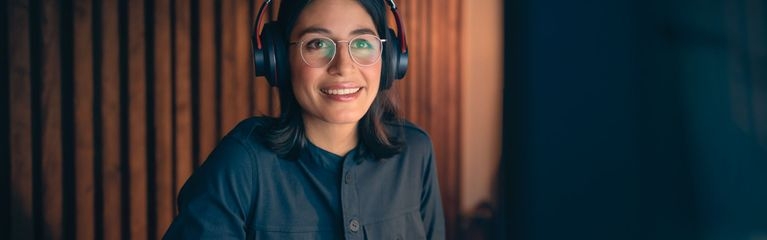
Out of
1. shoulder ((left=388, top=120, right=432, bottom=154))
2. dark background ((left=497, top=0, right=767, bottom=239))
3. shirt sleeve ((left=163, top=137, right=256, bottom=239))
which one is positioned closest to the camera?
shirt sleeve ((left=163, top=137, right=256, bottom=239))

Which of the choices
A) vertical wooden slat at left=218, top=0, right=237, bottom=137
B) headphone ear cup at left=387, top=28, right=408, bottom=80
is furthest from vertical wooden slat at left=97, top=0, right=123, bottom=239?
headphone ear cup at left=387, top=28, right=408, bottom=80

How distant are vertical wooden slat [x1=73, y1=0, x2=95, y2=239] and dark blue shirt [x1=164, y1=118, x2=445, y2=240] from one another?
90 centimetres

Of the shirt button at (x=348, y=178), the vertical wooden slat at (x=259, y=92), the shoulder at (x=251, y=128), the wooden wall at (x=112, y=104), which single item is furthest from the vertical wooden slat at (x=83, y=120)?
the shirt button at (x=348, y=178)

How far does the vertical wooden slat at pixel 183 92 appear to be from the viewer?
2.21 meters

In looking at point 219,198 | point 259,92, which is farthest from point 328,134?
point 259,92

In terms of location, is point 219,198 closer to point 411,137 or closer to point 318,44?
point 318,44

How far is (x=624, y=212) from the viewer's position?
2295 millimetres

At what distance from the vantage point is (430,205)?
1538 millimetres

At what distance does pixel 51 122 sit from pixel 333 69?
1.15 meters

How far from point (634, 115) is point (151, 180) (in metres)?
1.67

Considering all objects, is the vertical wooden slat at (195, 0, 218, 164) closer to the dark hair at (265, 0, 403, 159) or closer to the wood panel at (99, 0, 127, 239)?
the wood panel at (99, 0, 127, 239)

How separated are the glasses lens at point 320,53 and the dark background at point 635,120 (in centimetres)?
121

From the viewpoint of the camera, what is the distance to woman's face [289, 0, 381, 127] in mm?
1278

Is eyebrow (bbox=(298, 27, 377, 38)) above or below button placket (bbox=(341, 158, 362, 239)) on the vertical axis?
above
